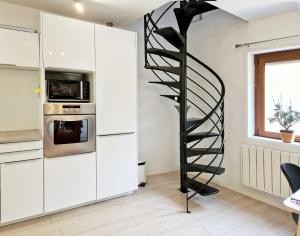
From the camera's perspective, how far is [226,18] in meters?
3.28

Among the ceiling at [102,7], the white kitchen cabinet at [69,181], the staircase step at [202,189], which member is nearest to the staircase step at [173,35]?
the ceiling at [102,7]

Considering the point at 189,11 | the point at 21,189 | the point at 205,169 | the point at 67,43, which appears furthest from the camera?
the point at 189,11

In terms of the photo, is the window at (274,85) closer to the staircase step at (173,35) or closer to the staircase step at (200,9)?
the staircase step at (200,9)

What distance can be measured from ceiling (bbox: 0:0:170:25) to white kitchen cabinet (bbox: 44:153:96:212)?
181cm

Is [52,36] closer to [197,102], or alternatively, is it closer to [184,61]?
[184,61]

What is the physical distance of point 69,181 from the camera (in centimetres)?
263

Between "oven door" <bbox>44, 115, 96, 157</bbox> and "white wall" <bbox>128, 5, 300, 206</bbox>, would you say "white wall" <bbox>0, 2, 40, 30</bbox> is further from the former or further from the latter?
"white wall" <bbox>128, 5, 300, 206</bbox>

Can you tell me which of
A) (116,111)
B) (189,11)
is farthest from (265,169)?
(189,11)

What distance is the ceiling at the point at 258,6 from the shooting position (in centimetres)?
235

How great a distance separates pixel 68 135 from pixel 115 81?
0.90m

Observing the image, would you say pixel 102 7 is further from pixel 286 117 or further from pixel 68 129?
pixel 286 117

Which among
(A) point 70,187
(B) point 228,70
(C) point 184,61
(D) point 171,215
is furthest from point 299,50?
(A) point 70,187

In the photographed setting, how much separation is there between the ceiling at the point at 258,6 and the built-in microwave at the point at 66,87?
1828 millimetres

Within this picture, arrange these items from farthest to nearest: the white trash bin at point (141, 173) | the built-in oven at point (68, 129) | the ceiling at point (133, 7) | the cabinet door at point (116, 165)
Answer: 1. the white trash bin at point (141, 173)
2. the cabinet door at point (116, 165)
3. the built-in oven at point (68, 129)
4. the ceiling at point (133, 7)
